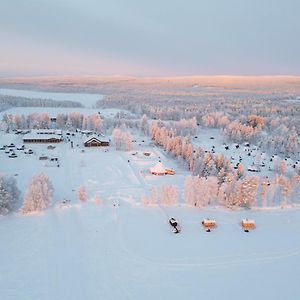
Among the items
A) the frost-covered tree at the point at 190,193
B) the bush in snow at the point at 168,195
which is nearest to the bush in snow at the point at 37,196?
the bush in snow at the point at 168,195

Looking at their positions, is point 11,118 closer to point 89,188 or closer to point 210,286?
point 89,188

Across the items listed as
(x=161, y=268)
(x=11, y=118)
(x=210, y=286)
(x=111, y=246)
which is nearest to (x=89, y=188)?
(x=111, y=246)

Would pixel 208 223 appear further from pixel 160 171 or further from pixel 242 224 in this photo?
pixel 160 171

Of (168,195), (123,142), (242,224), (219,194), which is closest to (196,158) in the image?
(219,194)

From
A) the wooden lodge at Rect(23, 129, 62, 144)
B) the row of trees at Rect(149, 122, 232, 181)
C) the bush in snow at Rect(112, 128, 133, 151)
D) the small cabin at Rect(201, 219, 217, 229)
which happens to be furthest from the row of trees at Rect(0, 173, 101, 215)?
the wooden lodge at Rect(23, 129, 62, 144)

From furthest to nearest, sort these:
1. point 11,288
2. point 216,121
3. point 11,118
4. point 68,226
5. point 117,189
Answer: point 216,121 → point 11,118 → point 117,189 → point 68,226 → point 11,288

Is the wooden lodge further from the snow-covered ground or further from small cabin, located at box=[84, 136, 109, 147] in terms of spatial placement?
the snow-covered ground
